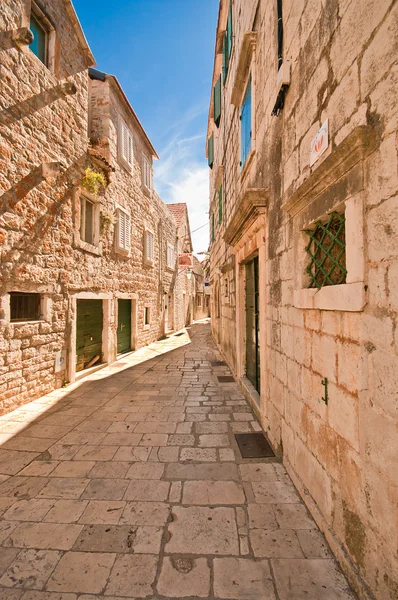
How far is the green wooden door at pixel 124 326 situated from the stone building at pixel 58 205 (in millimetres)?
36

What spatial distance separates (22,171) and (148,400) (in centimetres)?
475

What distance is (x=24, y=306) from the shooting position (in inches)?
199

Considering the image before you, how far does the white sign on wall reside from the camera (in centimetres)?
207

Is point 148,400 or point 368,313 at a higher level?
point 368,313

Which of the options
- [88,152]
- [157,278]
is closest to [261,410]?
[88,152]

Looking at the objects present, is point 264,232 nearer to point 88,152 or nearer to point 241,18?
point 241,18

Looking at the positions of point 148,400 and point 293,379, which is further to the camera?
point 148,400

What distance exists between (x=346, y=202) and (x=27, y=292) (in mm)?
5303

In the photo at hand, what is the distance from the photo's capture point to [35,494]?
2.60 meters

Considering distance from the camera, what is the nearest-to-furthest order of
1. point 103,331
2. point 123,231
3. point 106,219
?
1. point 106,219
2. point 103,331
3. point 123,231

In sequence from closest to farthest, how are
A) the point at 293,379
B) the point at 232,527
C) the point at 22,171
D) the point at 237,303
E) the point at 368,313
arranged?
the point at 368,313 → the point at 232,527 → the point at 293,379 → the point at 22,171 → the point at 237,303

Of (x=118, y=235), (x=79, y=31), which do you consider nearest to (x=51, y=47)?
(x=79, y=31)

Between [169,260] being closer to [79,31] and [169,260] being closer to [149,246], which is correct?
[149,246]

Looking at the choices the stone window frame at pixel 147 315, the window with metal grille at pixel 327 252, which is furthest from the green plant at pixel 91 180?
the window with metal grille at pixel 327 252
